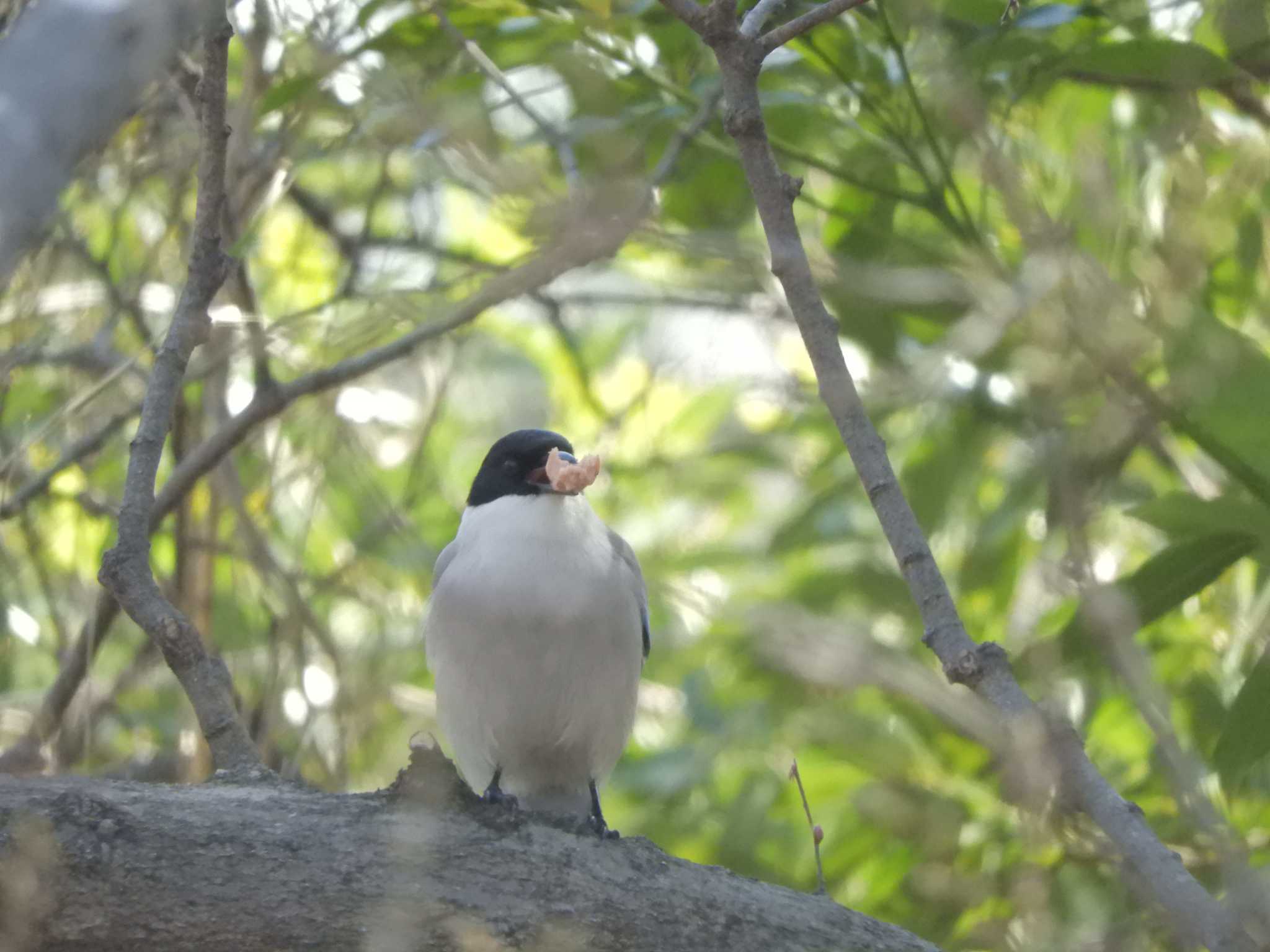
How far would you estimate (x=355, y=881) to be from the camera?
1792 millimetres

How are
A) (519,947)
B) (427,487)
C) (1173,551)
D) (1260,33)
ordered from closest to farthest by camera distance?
(519,947) < (1173,551) < (1260,33) < (427,487)

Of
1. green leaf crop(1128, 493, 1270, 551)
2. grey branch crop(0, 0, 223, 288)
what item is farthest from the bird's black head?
grey branch crop(0, 0, 223, 288)

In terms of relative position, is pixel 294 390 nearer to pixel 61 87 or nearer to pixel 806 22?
pixel 806 22

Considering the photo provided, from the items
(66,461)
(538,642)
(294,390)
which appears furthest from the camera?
(66,461)

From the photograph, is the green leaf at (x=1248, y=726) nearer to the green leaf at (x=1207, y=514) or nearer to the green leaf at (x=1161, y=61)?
the green leaf at (x=1207, y=514)

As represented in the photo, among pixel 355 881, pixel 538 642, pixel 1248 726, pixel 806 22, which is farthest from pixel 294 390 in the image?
pixel 1248 726

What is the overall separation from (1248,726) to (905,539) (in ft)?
2.43

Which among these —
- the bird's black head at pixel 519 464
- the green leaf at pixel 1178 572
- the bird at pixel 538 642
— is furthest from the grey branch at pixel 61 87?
the bird's black head at pixel 519 464

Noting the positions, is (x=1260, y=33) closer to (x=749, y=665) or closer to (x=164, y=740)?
(x=749, y=665)

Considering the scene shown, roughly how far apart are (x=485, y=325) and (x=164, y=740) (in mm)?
1512

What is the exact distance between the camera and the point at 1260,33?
2902 millimetres

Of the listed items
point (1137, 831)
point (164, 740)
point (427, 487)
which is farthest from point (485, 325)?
point (1137, 831)

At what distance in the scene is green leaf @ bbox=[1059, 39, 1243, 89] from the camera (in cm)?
260

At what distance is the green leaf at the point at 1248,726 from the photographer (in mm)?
2131
